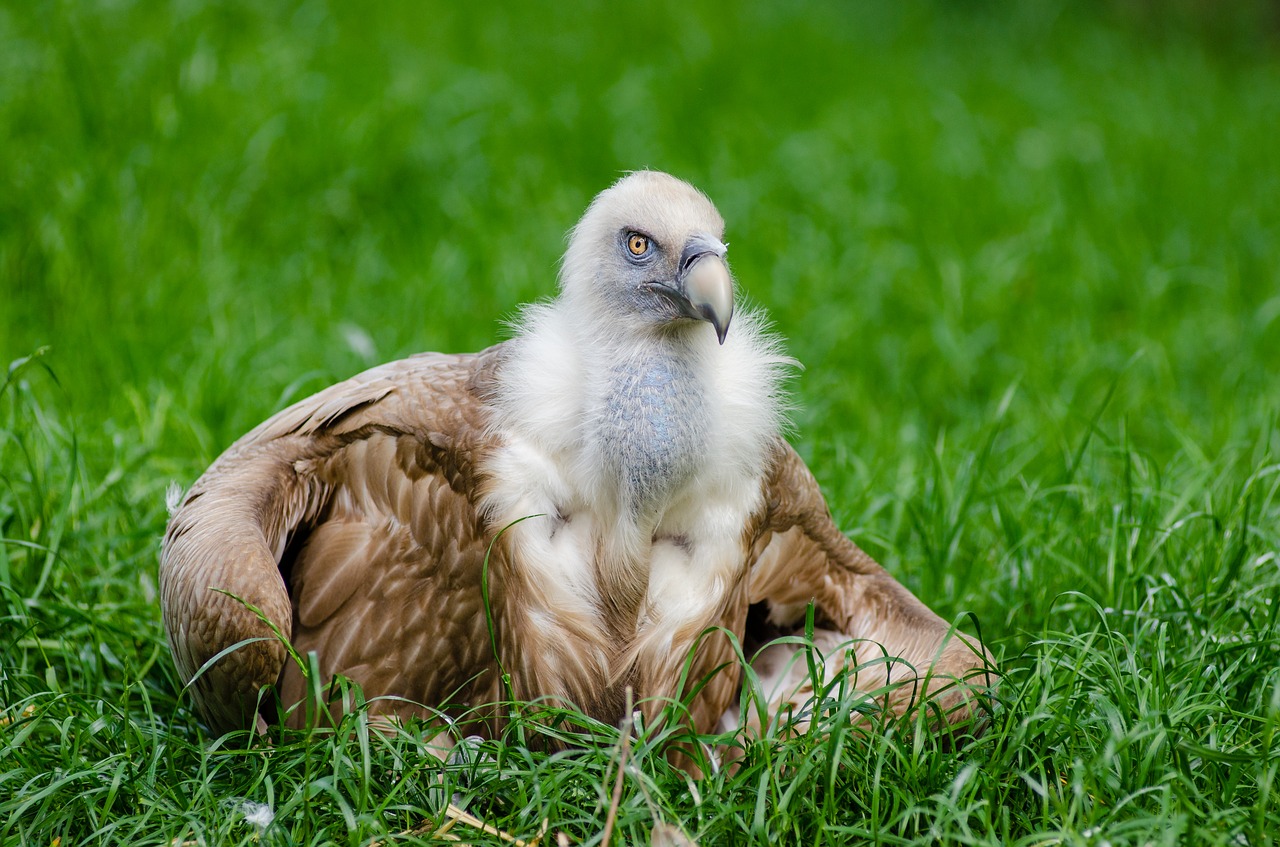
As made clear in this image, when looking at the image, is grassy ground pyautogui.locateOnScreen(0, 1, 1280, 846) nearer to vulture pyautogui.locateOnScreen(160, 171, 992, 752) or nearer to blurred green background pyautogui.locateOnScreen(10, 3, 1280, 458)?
blurred green background pyautogui.locateOnScreen(10, 3, 1280, 458)

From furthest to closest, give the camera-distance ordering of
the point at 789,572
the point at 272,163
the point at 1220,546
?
the point at 272,163 < the point at 1220,546 < the point at 789,572

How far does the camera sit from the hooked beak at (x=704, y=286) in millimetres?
2854

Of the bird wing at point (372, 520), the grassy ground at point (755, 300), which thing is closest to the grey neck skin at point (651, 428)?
the bird wing at point (372, 520)

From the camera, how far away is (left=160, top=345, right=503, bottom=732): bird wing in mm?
3123

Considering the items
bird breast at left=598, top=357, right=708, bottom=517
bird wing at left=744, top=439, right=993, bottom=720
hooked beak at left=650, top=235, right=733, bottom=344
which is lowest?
bird wing at left=744, top=439, right=993, bottom=720

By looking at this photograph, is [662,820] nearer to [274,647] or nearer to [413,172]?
[274,647]

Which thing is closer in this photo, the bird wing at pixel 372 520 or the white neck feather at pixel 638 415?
the white neck feather at pixel 638 415

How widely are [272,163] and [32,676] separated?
348cm

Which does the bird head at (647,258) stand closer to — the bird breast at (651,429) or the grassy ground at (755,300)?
the bird breast at (651,429)

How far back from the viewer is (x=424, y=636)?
10.5 feet

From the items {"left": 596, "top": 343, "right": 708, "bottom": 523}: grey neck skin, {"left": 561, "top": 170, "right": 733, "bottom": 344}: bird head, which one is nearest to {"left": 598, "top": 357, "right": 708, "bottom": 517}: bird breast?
{"left": 596, "top": 343, "right": 708, "bottom": 523}: grey neck skin

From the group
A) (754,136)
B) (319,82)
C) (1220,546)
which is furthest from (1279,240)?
(319,82)

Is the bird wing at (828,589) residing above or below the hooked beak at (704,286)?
below

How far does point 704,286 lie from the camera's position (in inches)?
113
